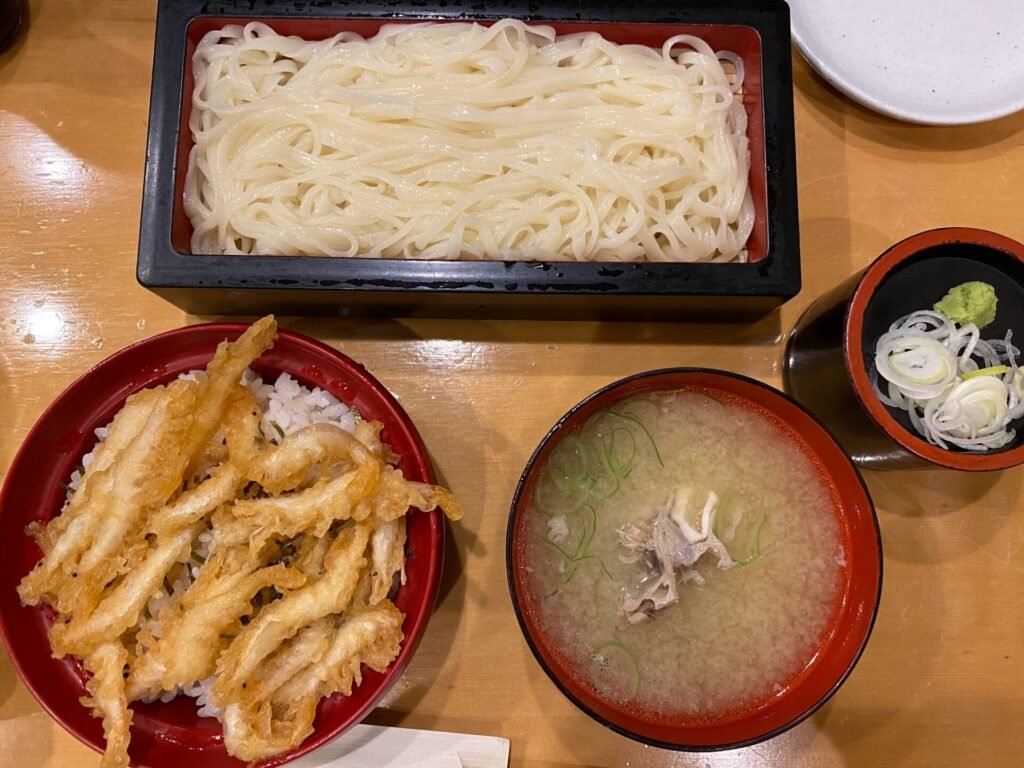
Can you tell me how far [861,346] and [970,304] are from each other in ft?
0.78

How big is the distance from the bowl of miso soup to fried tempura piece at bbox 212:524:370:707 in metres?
0.30

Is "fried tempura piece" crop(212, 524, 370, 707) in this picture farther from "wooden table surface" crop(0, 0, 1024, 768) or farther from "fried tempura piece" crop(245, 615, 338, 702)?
"wooden table surface" crop(0, 0, 1024, 768)

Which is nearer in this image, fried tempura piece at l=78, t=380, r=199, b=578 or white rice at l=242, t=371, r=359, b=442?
fried tempura piece at l=78, t=380, r=199, b=578

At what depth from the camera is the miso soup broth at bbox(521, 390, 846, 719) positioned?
1.45 metres

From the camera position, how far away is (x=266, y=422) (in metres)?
1.58

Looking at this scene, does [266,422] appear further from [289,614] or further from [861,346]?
[861,346]

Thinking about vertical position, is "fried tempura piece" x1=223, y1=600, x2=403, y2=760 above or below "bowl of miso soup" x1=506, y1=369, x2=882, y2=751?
below

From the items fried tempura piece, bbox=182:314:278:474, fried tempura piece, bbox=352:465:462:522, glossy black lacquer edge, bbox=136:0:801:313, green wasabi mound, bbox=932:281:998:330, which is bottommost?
fried tempura piece, bbox=352:465:462:522

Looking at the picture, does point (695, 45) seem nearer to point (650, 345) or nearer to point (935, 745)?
point (650, 345)

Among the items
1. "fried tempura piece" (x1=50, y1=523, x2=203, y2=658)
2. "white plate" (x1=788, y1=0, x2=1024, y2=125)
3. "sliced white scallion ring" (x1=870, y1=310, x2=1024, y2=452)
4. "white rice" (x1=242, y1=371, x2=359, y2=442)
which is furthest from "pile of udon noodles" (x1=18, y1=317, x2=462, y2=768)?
"white plate" (x1=788, y1=0, x2=1024, y2=125)

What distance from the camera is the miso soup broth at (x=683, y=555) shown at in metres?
1.45

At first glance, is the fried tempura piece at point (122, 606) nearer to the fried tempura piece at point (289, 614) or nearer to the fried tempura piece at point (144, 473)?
the fried tempura piece at point (144, 473)

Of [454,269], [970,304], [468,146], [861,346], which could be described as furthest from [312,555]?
[970,304]

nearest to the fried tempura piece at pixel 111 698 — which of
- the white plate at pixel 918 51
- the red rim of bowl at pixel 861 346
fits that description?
the red rim of bowl at pixel 861 346
